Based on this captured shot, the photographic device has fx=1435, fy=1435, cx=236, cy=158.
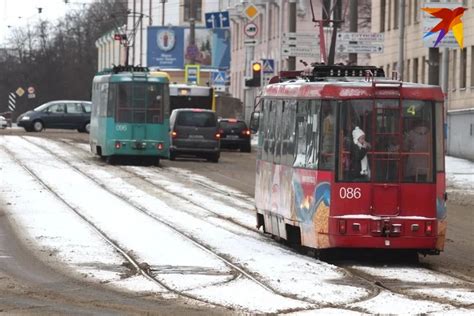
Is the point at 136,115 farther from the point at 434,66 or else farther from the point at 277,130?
the point at 277,130

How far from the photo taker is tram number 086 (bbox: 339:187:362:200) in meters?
17.7

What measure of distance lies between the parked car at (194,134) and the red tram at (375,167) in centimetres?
2822

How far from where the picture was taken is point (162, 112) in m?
42.0

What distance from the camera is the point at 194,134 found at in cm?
4669

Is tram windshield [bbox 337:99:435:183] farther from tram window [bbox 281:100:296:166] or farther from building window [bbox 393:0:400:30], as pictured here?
building window [bbox 393:0:400:30]

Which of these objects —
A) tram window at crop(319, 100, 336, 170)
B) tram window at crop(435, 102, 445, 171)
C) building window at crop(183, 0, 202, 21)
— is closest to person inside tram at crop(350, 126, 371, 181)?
tram window at crop(319, 100, 336, 170)

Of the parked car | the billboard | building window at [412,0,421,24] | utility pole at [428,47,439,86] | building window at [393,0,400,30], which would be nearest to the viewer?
utility pole at [428,47,439,86]

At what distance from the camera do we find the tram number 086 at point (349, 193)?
17.7 m

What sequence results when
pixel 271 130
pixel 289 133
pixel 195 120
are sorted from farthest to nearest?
pixel 195 120 → pixel 271 130 → pixel 289 133

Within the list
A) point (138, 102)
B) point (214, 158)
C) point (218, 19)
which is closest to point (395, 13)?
point (214, 158)

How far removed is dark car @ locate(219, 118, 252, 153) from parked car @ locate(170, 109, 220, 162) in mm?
9855

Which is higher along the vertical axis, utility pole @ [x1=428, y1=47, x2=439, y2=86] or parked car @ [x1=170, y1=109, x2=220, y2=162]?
utility pole @ [x1=428, y1=47, x2=439, y2=86]

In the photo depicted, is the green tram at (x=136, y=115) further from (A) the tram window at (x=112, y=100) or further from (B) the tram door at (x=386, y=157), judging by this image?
(B) the tram door at (x=386, y=157)

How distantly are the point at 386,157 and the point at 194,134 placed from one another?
2899cm
